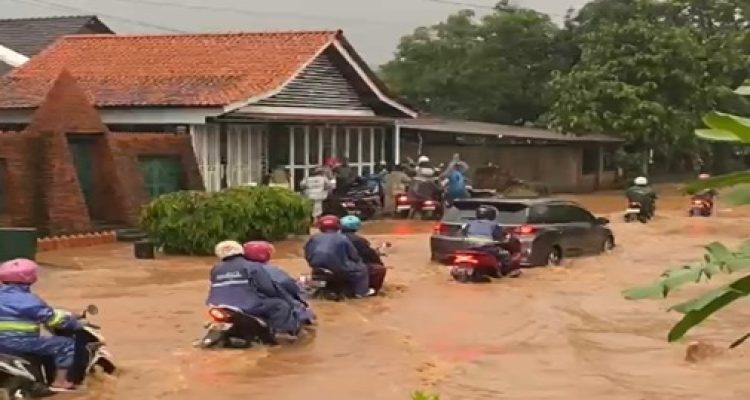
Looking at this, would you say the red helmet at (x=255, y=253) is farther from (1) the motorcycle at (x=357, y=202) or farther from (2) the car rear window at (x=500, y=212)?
(1) the motorcycle at (x=357, y=202)

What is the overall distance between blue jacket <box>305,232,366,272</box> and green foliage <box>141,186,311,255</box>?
6.08 meters

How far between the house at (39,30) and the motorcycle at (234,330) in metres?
31.2

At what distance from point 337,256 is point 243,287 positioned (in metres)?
3.04

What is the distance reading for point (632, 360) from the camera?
1102 cm

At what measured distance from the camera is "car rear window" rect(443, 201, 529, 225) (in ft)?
59.3

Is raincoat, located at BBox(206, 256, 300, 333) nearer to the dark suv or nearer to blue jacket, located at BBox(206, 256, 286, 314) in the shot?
blue jacket, located at BBox(206, 256, 286, 314)

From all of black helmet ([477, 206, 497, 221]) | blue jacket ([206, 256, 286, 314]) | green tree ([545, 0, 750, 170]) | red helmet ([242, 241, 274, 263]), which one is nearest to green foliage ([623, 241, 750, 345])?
blue jacket ([206, 256, 286, 314])

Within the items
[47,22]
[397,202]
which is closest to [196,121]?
[397,202]

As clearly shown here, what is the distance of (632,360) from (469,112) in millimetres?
37256

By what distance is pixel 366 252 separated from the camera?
47.4 ft

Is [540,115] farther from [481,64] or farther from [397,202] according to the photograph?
[397,202]

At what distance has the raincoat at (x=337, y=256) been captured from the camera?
13547 millimetres

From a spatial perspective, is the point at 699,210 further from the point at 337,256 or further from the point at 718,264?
the point at 718,264

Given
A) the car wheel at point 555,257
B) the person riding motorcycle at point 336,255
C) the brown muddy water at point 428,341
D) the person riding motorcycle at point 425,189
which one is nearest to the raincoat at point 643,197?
the person riding motorcycle at point 425,189
